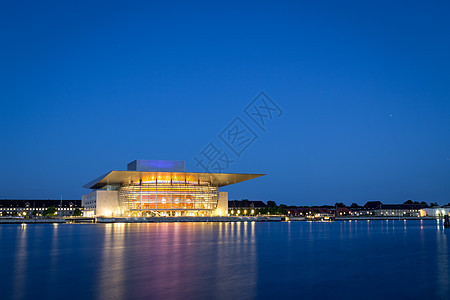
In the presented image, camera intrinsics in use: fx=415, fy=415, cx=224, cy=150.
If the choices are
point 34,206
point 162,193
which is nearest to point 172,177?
point 162,193

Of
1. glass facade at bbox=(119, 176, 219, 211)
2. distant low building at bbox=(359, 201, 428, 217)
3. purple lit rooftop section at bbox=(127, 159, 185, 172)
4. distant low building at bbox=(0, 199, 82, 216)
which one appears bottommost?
distant low building at bbox=(359, 201, 428, 217)

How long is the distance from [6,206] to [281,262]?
141798mm

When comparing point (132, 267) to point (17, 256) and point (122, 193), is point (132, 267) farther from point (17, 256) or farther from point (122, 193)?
point (122, 193)

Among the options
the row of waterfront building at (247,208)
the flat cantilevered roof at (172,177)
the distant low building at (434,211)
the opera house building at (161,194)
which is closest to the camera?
the flat cantilevered roof at (172,177)

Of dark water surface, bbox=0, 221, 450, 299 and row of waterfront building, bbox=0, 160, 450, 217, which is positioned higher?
row of waterfront building, bbox=0, 160, 450, 217

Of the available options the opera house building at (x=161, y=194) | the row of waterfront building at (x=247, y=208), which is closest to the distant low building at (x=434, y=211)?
the row of waterfront building at (x=247, y=208)

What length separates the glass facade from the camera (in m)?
75.2

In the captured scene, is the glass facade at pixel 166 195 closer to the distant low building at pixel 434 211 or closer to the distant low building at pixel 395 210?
the distant low building at pixel 434 211

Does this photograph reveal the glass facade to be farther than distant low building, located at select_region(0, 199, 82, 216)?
No

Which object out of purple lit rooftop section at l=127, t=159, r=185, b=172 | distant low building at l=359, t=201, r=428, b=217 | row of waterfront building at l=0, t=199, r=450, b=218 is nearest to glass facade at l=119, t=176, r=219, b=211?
purple lit rooftop section at l=127, t=159, r=185, b=172

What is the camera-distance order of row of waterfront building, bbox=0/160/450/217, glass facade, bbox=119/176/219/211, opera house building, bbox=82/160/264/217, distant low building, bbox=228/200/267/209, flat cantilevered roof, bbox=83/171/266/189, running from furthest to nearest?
distant low building, bbox=228/200/267/209 → glass facade, bbox=119/176/219/211 → opera house building, bbox=82/160/264/217 → row of waterfront building, bbox=0/160/450/217 → flat cantilevered roof, bbox=83/171/266/189

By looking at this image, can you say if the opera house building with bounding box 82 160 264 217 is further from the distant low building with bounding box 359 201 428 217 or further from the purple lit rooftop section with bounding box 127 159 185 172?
the distant low building with bounding box 359 201 428 217

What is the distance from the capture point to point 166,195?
249 feet

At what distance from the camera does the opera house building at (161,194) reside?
74812 mm
